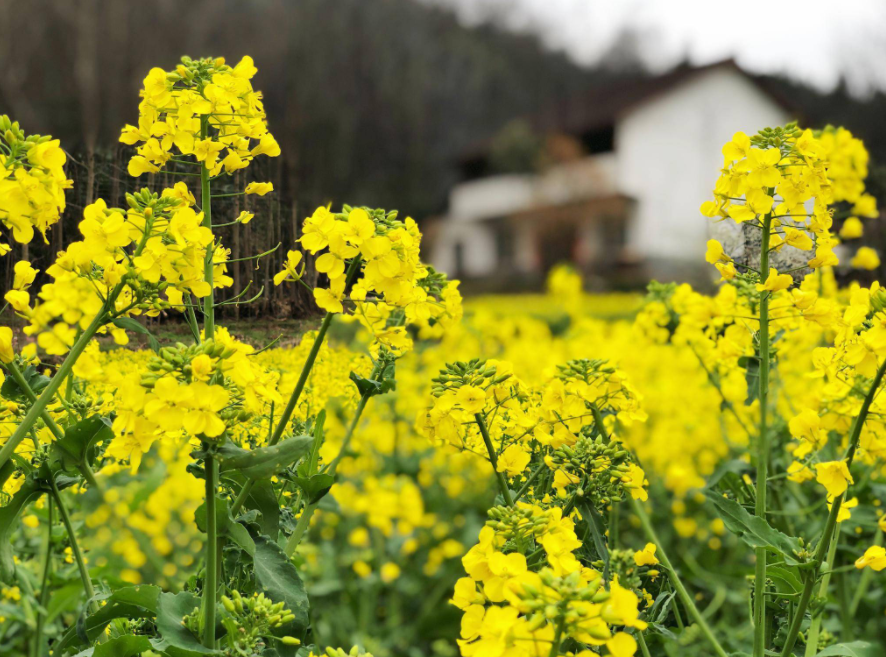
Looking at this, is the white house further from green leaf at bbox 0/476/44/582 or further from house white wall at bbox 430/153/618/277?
green leaf at bbox 0/476/44/582

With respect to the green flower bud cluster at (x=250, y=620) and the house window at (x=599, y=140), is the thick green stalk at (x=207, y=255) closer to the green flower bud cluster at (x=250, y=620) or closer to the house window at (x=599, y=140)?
the green flower bud cluster at (x=250, y=620)

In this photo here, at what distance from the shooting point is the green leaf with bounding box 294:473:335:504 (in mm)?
1371

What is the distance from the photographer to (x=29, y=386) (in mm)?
1339

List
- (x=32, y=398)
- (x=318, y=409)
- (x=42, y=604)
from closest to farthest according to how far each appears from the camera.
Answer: (x=32, y=398) < (x=318, y=409) < (x=42, y=604)

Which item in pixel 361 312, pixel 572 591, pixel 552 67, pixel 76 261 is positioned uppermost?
pixel 552 67

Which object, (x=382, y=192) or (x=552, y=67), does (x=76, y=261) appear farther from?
(x=552, y=67)

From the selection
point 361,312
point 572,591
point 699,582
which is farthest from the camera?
point 699,582

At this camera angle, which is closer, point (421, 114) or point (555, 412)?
point (555, 412)

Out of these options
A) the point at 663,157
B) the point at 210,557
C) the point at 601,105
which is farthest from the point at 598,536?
the point at 601,105

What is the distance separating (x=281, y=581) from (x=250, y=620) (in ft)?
0.25

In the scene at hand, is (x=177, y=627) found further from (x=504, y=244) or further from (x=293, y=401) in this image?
(x=504, y=244)

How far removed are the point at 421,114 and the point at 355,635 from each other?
35568 millimetres

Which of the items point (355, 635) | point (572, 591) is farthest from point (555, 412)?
point (355, 635)

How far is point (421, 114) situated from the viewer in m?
37.1
